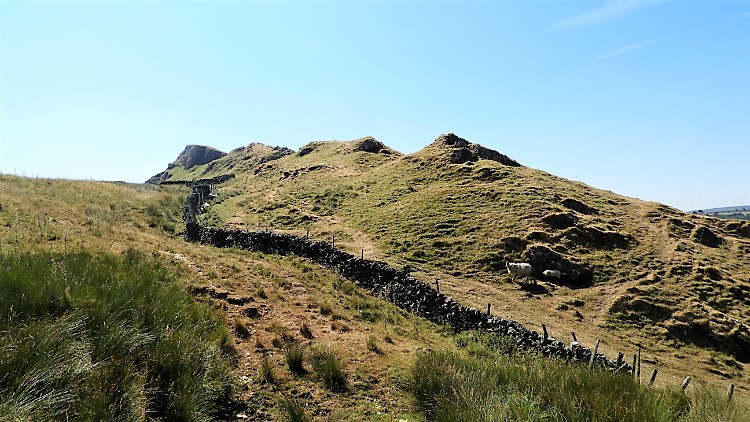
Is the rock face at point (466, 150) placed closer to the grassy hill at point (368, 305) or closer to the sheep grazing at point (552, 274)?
the grassy hill at point (368, 305)

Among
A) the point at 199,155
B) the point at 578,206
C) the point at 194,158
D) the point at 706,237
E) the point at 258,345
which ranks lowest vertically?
the point at 258,345

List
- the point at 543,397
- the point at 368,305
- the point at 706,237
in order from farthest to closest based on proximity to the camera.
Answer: the point at 706,237
the point at 368,305
the point at 543,397

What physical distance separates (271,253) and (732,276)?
28.4m

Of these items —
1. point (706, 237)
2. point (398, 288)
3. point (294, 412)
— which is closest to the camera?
point (294, 412)

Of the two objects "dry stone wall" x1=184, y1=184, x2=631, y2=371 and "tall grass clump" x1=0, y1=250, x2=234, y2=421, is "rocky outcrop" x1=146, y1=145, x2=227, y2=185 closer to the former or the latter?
Answer: "dry stone wall" x1=184, y1=184, x2=631, y2=371

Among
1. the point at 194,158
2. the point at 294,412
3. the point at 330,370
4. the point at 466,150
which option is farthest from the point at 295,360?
the point at 194,158

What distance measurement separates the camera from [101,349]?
579 centimetres

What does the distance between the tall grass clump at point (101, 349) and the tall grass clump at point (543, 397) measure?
3.40 metres

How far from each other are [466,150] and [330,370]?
4370cm

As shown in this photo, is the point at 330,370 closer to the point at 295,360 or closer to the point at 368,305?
the point at 295,360

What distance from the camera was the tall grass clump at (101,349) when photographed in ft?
14.5

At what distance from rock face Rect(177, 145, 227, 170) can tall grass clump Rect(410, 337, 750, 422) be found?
160617mm

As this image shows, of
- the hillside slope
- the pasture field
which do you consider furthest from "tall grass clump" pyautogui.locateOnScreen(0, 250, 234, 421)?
the hillside slope

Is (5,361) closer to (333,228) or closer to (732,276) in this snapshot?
(333,228)
